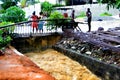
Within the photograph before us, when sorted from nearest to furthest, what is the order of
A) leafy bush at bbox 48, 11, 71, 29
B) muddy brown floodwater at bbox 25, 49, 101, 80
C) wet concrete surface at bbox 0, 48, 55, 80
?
wet concrete surface at bbox 0, 48, 55, 80 < muddy brown floodwater at bbox 25, 49, 101, 80 < leafy bush at bbox 48, 11, 71, 29

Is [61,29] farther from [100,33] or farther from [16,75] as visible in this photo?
[16,75]

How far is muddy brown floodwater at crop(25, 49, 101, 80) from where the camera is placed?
15.4m

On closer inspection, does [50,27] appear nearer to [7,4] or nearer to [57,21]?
[57,21]

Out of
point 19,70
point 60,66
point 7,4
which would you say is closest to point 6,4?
point 7,4

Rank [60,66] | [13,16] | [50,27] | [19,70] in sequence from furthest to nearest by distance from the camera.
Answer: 1. [13,16]
2. [50,27]
3. [60,66]
4. [19,70]

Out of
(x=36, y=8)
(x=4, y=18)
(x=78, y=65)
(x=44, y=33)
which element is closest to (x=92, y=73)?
(x=78, y=65)

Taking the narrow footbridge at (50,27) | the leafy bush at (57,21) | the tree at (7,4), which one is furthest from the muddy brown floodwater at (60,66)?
the tree at (7,4)

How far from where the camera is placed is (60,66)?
55.8 feet

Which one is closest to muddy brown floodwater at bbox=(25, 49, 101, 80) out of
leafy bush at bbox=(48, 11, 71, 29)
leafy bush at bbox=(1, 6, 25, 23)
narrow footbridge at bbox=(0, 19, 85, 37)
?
narrow footbridge at bbox=(0, 19, 85, 37)

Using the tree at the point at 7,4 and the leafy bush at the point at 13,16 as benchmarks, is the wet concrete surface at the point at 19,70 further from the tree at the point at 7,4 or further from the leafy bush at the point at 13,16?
the tree at the point at 7,4

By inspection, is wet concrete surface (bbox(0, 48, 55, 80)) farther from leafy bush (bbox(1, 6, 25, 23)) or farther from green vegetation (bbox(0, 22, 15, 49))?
leafy bush (bbox(1, 6, 25, 23))

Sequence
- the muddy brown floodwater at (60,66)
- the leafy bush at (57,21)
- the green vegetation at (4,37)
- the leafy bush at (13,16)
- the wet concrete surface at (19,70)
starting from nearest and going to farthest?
the wet concrete surface at (19,70)
the muddy brown floodwater at (60,66)
the green vegetation at (4,37)
the leafy bush at (57,21)
the leafy bush at (13,16)

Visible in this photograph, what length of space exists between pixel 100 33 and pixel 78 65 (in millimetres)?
3286

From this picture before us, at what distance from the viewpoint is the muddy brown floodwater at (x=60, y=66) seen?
1540 centimetres
